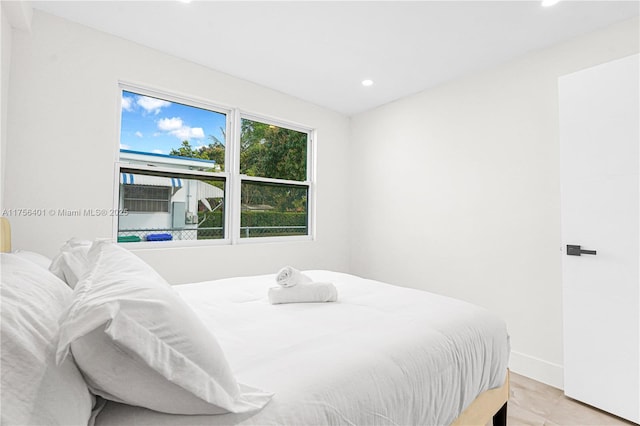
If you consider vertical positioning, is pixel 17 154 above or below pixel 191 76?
below

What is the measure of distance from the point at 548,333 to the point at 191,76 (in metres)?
3.66

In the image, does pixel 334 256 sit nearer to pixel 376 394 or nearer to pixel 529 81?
pixel 529 81

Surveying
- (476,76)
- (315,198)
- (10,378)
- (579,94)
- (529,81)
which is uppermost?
(476,76)

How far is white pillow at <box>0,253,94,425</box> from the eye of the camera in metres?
0.54

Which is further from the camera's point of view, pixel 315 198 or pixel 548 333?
pixel 315 198

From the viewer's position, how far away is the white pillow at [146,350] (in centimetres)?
62

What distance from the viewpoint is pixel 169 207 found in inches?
114

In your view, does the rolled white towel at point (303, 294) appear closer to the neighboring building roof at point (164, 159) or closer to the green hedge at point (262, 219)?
the green hedge at point (262, 219)

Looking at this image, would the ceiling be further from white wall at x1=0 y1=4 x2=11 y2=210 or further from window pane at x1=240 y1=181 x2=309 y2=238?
window pane at x1=240 y1=181 x2=309 y2=238

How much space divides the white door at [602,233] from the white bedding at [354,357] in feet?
3.24

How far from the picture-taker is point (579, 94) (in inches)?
86.6

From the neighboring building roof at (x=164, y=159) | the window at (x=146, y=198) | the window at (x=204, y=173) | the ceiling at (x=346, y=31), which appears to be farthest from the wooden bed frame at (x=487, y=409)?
the neighboring building roof at (x=164, y=159)

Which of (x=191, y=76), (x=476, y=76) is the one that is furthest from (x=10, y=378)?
(x=476, y=76)

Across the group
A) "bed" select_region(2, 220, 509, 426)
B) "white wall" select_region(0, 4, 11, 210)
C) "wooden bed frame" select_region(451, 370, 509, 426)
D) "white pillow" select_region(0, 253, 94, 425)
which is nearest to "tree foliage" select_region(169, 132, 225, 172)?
"white wall" select_region(0, 4, 11, 210)
